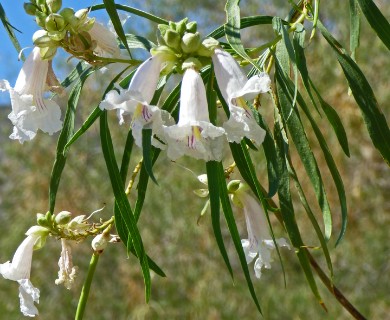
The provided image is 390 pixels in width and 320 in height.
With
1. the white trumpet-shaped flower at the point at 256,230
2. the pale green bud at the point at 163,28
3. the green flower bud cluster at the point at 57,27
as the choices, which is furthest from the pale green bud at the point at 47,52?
the white trumpet-shaped flower at the point at 256,230

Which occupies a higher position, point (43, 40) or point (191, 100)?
point (43, 40)

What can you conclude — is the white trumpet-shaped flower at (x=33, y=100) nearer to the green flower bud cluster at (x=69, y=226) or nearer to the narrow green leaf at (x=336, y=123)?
the green flower bud cluster at (x=69, y=226)

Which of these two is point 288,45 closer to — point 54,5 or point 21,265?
point 54,5

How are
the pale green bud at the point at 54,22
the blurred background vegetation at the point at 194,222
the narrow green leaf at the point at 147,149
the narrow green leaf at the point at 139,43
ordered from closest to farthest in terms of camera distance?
the narrow green leaf at the point at 147,149, the pale green bud at the point at 54,22, the narrow green leaf at the point at 139,43, the blurred background vegetation at the point at 194,222

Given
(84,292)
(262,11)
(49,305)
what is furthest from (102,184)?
(84,292)

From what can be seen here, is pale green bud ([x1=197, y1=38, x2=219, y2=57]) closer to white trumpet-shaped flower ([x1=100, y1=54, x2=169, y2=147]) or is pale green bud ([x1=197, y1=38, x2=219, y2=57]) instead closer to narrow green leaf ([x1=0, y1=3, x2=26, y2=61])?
white trumpet-shaped flower ([x1=100, y1=54, x2=169, y2=147])

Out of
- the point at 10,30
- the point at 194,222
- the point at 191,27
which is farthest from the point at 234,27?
the point at 194,222

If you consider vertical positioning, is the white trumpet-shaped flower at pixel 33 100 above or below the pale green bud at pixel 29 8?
below
